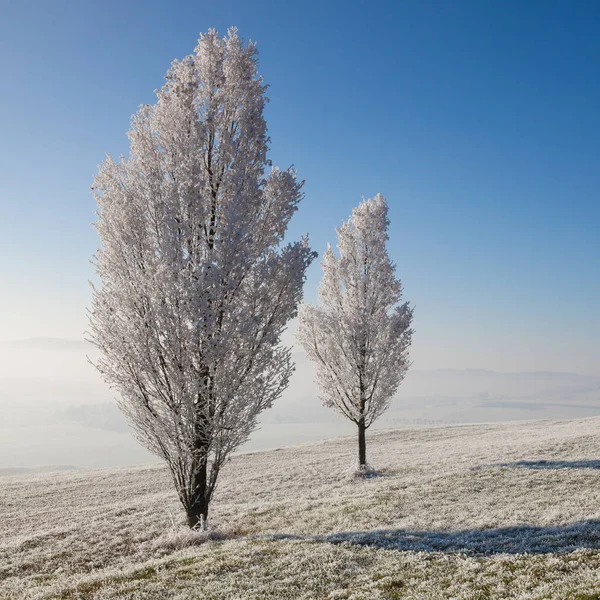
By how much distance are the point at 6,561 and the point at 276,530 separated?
8.15 meters

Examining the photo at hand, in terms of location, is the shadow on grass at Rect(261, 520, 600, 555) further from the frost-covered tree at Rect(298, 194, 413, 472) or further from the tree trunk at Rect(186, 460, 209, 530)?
the frost-covered tree at Rect(298, 194, 413, 472)

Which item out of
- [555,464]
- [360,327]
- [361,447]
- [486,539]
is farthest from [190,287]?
[555,464]

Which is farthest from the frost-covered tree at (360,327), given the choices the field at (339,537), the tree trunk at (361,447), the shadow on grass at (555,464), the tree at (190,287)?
the tree at (190,287)

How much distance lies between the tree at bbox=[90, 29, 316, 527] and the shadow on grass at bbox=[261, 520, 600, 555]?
421 centimetres

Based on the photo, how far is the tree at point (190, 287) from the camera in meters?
13.8

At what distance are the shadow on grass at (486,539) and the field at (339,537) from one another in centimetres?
5

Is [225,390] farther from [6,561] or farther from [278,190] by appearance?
[6,561]

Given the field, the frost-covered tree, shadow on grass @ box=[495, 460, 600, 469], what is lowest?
shadow on grass @ box=[495, 460, 600, 469]

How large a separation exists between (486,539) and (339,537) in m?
3.91

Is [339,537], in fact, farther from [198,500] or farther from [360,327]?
[360,327]

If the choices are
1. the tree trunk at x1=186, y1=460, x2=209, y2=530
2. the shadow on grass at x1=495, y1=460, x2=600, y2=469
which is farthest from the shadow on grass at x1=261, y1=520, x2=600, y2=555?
the shadow on grass at x1=495, y1=460, x2=600, y2=469

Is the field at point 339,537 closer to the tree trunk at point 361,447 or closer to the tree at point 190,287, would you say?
the tree trunk at point 361,447

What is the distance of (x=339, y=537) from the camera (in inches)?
519

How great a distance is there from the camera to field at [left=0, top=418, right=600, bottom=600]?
9.32m
